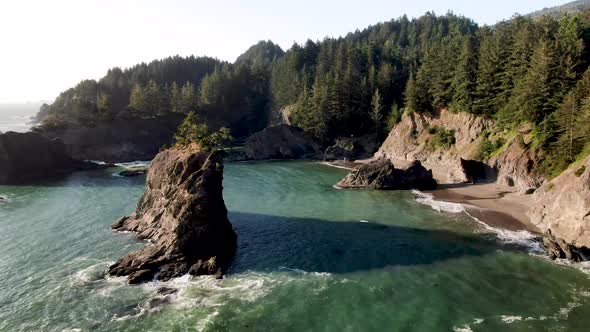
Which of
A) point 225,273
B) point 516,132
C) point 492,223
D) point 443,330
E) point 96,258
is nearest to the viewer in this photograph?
point 443,330

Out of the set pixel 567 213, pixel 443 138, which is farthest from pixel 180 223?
pixel 443 138

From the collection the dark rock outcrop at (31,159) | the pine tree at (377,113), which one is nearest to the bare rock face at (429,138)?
the pine tree at (377,113)

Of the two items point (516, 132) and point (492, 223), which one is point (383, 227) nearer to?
point (492, 223)

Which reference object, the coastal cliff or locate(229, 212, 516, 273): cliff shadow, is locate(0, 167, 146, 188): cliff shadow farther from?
the coastal cliff

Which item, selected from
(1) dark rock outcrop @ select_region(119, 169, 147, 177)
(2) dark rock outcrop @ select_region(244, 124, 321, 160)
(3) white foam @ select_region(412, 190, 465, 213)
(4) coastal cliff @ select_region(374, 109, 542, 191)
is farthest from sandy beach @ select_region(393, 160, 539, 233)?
(1) dark rock outcrop @ select_region(119, 169, 147, 177)

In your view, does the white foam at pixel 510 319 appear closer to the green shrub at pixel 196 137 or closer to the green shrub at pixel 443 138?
the green shrub at pixel 196 137

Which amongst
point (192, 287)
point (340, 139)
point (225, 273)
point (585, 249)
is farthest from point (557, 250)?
point (340, 139)
